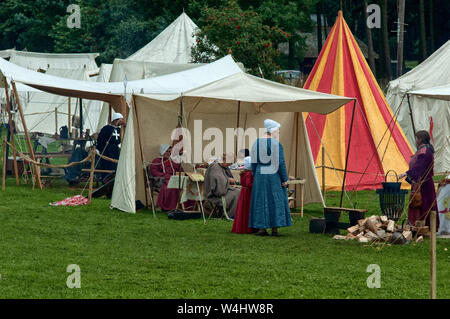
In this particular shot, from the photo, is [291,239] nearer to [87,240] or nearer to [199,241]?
[199,241]

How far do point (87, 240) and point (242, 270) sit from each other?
244 cm

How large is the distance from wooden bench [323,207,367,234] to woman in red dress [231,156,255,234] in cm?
93

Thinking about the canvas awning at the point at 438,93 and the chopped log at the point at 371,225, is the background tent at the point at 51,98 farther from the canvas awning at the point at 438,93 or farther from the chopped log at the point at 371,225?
the chopped log at the point at 371,225

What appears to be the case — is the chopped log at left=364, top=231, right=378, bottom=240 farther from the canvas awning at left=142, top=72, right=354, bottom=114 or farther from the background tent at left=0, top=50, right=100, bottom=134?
the background tent at left=0, top=50, right=100, bottom=134

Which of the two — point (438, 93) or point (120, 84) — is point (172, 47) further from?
point (438, 93)

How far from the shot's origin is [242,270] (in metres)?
7.60

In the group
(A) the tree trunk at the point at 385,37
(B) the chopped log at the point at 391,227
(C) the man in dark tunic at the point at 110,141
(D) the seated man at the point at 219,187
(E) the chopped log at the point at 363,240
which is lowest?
(E) the chopped log at the point at 363,240

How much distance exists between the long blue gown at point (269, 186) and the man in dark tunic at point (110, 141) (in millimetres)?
5083

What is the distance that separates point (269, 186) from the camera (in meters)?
9.92

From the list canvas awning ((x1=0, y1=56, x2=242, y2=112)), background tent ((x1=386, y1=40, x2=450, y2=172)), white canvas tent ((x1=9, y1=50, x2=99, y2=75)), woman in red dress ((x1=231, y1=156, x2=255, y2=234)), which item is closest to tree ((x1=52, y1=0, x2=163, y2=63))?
white canvas tent ((x1=9, y1=50, x2=99, y2=75))

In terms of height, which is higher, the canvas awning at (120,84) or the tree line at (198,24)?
the tree line at (198,24)

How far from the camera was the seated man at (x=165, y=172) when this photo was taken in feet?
40.6

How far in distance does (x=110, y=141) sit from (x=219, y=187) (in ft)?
11.9

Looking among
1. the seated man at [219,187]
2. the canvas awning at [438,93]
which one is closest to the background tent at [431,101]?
the seated man at [219,187]
